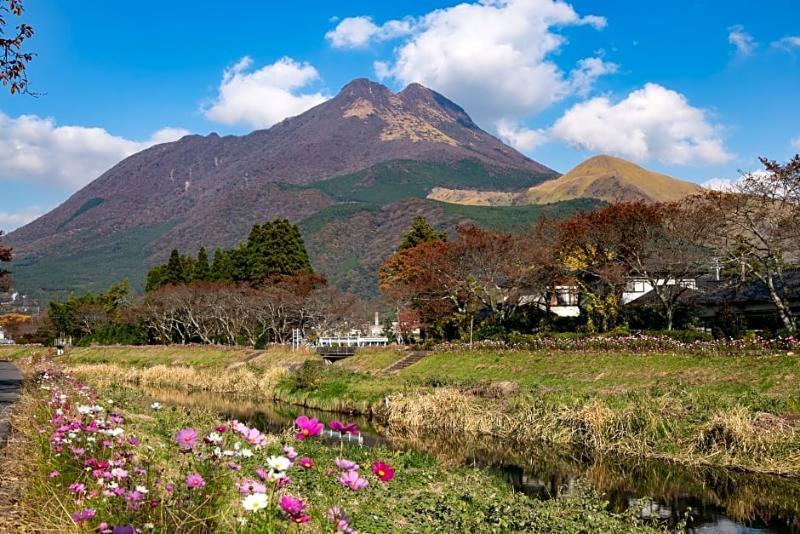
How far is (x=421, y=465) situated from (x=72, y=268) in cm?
20447

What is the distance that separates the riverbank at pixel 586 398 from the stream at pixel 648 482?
0.66 m

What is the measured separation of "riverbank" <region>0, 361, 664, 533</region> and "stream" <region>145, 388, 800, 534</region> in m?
1.64

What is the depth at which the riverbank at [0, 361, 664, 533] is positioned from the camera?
13.7ft

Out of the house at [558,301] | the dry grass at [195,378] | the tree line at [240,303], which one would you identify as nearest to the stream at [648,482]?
the dry grass at [195,378]

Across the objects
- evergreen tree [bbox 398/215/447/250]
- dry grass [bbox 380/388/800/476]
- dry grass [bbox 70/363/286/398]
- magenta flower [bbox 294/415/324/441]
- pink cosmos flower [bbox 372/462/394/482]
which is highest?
evergreen tree [bbox 398/215/447/250]

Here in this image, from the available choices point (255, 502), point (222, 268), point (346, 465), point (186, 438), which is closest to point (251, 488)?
point (255, 502)

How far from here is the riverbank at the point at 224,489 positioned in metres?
4.17

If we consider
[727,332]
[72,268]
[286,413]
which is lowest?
[286,413]

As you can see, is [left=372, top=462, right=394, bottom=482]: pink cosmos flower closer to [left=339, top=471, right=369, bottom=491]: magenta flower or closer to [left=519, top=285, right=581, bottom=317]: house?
[left=339, top=471, right=369, bottom=491]: magenta flower

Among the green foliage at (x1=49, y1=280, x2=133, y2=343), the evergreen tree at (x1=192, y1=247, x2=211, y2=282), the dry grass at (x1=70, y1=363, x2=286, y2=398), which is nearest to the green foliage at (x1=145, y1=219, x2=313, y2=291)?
the evergreen tree at (x1=192, y1=247, x2=211, y2=282)

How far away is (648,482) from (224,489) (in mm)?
9777

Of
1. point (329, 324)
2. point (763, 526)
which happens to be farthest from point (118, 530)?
point (329, 324)

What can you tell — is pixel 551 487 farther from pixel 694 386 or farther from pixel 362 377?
pixel 362 377

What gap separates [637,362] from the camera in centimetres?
2519
